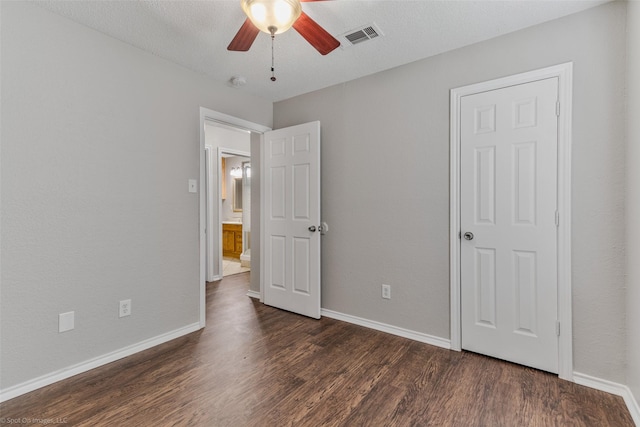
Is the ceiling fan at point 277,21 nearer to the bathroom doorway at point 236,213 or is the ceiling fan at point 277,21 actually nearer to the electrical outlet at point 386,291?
the electrical outlet at point 386,291

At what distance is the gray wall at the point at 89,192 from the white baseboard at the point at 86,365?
1.4 inches

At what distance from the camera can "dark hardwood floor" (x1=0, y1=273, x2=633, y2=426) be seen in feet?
5.58

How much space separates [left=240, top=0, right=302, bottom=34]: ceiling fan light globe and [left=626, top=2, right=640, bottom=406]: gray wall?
192 cm

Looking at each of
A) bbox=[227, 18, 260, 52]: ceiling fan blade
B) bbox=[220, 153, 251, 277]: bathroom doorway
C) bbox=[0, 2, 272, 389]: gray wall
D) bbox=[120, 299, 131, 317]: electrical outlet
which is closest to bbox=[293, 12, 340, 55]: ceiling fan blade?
bbox=[227, 18, 260, 52]: ceiling fan blade

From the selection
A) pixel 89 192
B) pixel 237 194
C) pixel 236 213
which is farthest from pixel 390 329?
pixel 237 194

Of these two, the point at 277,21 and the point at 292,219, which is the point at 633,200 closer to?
the point at 277,21

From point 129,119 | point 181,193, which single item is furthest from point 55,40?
point 181,193

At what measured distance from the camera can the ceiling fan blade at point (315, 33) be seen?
1.68 metres

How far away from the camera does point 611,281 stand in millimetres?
1930

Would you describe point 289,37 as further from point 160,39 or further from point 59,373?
point 59,373

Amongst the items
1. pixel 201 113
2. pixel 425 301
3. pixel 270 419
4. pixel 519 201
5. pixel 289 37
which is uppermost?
pixel 289 37

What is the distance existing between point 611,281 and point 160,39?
3619mm

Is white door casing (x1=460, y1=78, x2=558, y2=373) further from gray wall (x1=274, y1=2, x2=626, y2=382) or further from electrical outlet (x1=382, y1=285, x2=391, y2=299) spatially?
electrical outlet (x1=382, y1=285, x2=391, y2=299)

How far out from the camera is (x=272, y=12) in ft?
5.12
